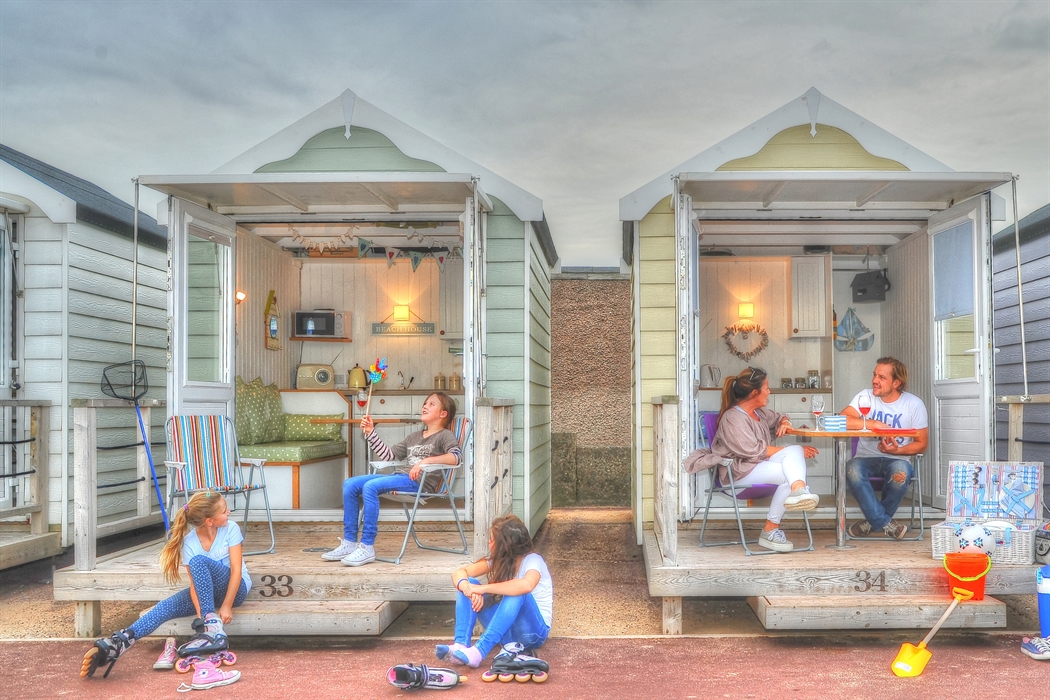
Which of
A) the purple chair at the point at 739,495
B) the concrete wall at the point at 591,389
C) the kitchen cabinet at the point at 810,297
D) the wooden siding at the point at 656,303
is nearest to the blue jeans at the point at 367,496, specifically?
the purple chair at the point at 739,495

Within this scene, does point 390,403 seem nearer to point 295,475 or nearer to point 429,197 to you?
point 295,475

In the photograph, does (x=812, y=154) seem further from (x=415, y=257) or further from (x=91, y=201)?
(x=91, y=201)

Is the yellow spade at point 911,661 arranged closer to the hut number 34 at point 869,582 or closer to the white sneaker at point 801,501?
the hut number 34 at point 869,582

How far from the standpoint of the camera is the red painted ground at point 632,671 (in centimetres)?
329

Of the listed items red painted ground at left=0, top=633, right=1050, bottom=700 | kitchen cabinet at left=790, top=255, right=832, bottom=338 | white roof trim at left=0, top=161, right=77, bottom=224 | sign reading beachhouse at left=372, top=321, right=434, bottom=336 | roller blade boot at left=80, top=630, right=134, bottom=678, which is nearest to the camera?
red painted ground at left=0, top=633, right=1050, bottom=700

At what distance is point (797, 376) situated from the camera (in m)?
7.83

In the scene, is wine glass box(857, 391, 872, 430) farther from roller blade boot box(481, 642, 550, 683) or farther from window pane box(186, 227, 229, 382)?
window pane box(186, 227, 229, 382)

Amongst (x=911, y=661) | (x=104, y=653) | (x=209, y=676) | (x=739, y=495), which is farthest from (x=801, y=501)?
(x=104, y=653)

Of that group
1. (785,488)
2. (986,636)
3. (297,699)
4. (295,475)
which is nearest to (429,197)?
(295,475)

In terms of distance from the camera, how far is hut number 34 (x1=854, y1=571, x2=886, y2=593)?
13.4 ft

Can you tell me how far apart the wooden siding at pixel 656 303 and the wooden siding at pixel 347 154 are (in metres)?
1.53

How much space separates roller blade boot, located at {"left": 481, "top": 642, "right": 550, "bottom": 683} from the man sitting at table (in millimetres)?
2414

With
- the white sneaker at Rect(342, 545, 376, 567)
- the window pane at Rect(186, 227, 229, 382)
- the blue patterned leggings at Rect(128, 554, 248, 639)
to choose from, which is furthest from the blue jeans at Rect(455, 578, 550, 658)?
the window pane at Rect(186, 227, 229, 382)

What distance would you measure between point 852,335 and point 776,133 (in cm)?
274
